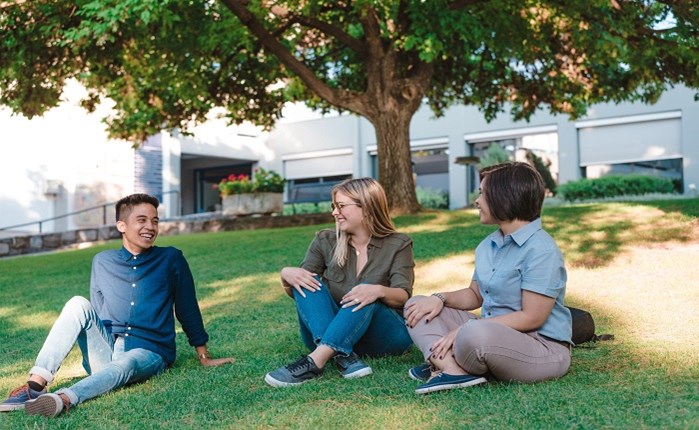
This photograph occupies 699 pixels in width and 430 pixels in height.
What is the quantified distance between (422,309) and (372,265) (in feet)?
2.08

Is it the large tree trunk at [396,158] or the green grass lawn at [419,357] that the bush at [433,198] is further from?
the green grass lawn at [419,357]

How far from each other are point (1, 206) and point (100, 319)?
22.7 metres

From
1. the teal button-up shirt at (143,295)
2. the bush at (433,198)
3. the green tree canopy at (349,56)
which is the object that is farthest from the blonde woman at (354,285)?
the bush at (433,198)

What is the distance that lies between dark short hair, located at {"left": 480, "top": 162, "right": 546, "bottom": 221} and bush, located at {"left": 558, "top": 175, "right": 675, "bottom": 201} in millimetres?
Result: 20102

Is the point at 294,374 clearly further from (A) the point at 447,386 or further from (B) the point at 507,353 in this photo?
(B) the point at 507,353

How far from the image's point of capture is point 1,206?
982 inches

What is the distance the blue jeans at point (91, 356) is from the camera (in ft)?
13.0

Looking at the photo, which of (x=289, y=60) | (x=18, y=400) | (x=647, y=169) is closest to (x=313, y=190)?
(x=647, y=169)

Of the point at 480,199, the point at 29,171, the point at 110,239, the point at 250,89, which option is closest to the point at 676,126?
the point at 250,89

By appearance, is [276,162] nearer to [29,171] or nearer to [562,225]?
[29,171]

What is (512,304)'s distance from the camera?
12.5ft

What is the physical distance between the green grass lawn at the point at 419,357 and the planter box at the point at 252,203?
22.7 ft

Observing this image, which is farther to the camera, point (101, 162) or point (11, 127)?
point (101, 162)

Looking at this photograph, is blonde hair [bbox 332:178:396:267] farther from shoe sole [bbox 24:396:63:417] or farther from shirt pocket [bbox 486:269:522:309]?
shoe sole [bbox 24:396:63:417]
